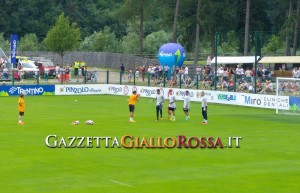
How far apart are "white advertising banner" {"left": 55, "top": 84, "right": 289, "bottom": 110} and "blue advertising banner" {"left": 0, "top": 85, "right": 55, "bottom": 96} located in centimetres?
69

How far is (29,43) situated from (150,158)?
3136 inches

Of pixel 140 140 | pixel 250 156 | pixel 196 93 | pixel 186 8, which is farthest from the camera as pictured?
pixel 186 8

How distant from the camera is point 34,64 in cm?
7912

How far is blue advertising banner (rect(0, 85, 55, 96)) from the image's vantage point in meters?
61.0

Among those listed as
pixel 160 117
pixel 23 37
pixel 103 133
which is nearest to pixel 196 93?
pixel 160 117

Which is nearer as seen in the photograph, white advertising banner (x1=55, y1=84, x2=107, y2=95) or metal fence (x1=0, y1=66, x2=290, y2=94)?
metal fence (x1=0, y1=66, x2=290, y2=94)

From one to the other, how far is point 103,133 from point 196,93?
23.2m

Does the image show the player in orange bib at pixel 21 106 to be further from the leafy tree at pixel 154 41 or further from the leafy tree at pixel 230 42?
the leafy tree at pixel 154 41

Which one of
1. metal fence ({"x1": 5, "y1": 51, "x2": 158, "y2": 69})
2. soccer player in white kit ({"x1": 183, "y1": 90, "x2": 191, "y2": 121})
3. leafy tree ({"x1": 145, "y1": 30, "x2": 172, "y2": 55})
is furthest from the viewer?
leafy tree ({"x1": 145, "y1": 30, "x2": 172, "y2": 55})

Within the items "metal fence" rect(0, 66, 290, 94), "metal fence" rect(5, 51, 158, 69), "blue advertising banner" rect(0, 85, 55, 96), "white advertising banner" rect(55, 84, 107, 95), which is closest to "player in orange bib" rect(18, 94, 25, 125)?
"metal fence" rect(0, 66, 290, 94)

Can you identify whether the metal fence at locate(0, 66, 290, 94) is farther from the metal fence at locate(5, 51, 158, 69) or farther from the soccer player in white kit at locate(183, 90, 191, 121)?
the metal fence at locate(5, 51, 158, 69)

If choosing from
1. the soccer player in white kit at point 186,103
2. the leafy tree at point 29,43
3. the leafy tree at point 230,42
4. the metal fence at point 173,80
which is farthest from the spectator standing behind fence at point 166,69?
the leafy tree at point 29,43

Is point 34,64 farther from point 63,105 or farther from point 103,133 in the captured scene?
point 103,133

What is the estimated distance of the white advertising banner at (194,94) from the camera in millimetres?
51344
